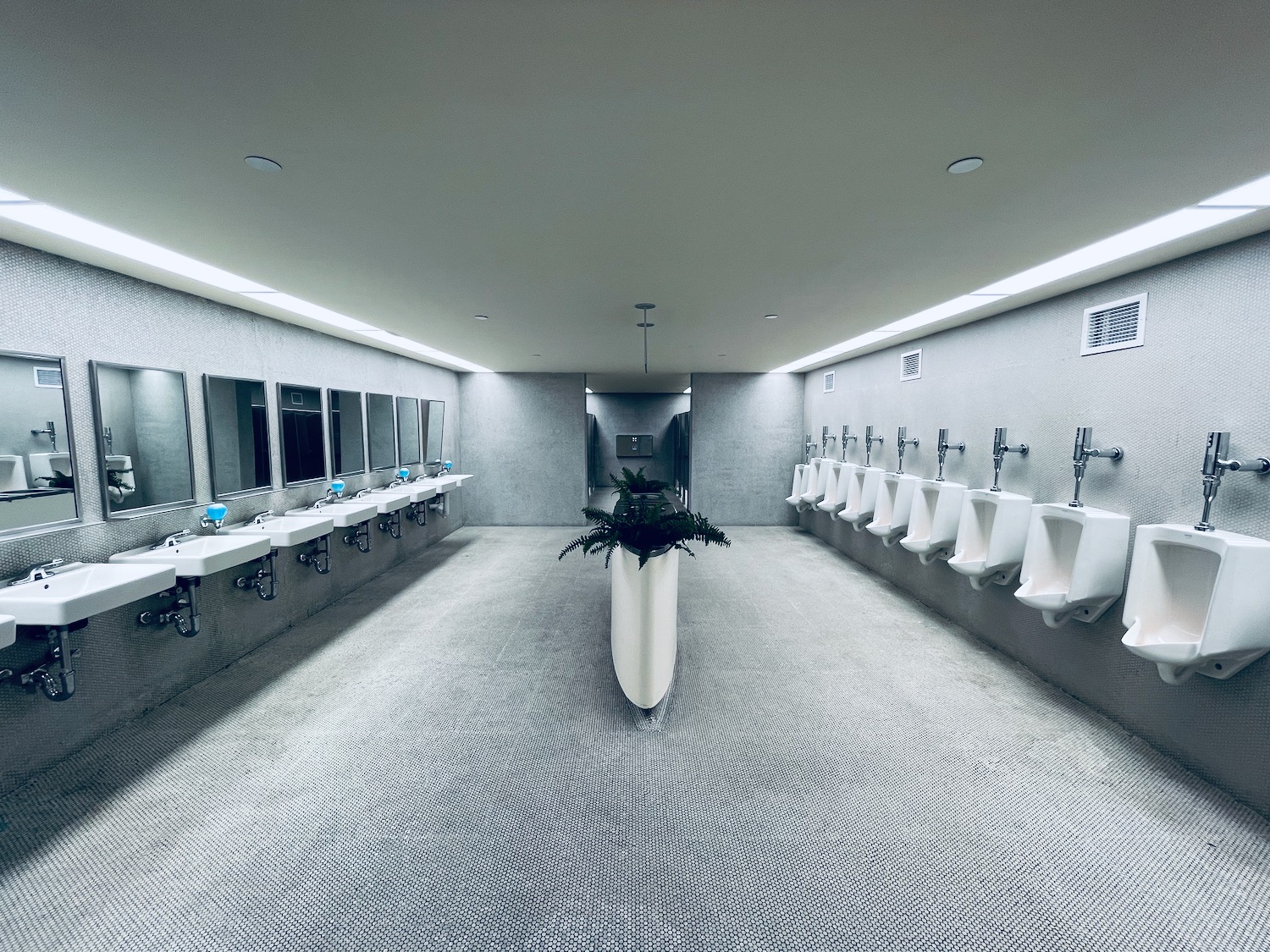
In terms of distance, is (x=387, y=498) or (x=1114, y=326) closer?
(x=1114, y=326)

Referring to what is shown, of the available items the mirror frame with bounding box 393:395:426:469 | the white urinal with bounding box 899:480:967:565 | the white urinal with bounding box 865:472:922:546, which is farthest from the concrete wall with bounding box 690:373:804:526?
the mirror frame with bounding box 393:395:426:469

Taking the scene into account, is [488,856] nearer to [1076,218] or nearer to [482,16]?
[482,16]

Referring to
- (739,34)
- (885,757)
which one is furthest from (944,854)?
(739,34)

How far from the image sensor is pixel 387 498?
15.5 ft

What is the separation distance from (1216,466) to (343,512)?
16.8 feet

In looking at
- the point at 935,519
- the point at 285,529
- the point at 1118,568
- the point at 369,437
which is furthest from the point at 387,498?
the point at 1118,568

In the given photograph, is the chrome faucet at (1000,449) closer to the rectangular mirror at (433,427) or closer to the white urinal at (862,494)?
the white urinal at (862,494)

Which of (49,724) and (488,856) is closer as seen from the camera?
(488,856)

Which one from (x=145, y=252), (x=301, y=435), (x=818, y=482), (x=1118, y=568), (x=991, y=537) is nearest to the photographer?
(x=145, y=252)

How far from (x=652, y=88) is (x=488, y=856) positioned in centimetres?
243

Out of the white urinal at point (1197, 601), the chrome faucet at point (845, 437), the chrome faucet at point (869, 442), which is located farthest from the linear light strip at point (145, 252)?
the chrome faucet at point (845, 437)

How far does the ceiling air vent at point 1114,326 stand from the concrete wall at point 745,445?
15.2 ft

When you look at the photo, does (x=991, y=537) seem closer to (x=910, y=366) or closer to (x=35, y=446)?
(x=910, y=366)

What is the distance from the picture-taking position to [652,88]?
1.23m
